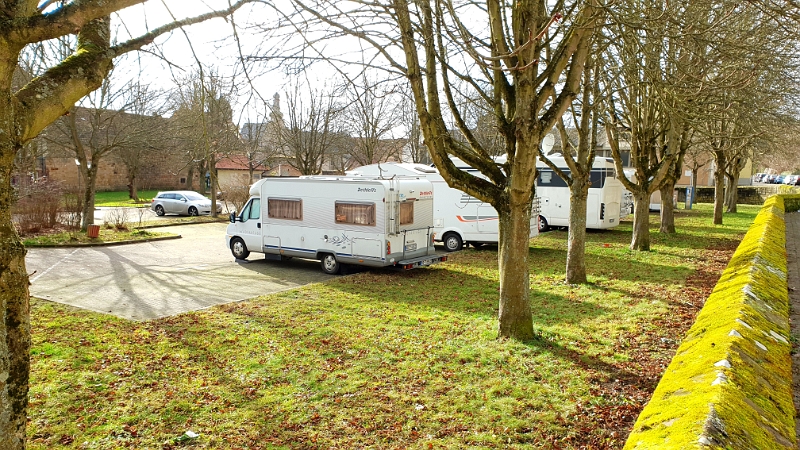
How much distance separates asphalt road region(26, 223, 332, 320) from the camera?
36.0ft

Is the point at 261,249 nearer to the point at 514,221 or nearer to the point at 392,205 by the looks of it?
the point at 392,205

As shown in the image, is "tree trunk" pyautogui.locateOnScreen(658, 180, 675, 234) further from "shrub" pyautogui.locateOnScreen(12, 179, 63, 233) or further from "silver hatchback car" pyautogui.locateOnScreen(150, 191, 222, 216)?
"silver hatchback car" pyautogui.locateOnScreen(150, 191, 222, 216)

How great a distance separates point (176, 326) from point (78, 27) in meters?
6.38

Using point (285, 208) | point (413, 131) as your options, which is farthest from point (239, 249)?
point (413, 131)

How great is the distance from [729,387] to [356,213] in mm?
11593

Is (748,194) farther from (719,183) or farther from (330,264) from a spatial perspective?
(330,264)

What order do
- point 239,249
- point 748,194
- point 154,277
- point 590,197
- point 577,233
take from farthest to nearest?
1. point 748,194
2. point 590,197
3. point 239,249
4. point 154,277
5. point 577,233

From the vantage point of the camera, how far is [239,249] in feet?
55.5

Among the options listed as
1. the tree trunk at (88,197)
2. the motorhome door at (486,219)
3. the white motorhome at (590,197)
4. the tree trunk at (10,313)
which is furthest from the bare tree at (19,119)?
the white motorhome at (590,197)

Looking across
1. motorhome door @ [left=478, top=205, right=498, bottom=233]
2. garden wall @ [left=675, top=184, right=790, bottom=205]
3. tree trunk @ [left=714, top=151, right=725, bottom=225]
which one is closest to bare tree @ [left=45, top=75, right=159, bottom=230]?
motorhome door @ [left=478, top=205, right=498, bottom=233]

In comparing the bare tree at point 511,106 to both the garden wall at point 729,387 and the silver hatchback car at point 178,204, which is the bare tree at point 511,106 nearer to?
the garden wall at point 729,387

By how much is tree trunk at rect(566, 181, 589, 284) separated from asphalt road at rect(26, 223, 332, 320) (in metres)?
6.13

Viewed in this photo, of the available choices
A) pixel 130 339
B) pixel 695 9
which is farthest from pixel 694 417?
pixel 695 9

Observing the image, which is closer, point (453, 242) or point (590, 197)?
point (453, 242)
